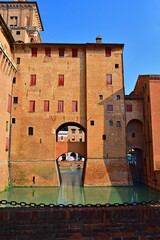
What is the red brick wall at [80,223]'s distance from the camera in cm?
418

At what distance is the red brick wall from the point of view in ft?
13.7

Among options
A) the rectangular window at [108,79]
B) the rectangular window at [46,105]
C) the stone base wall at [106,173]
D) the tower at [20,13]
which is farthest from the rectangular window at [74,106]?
the tower at [20,13]

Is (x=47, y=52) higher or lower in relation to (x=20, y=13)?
lower

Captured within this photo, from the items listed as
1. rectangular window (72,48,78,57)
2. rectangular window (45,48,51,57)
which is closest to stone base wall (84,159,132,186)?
rectangular window (72,48,78,57)

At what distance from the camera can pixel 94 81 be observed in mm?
26203

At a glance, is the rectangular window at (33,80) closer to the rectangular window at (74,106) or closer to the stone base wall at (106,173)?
the rectangular window at (74,106)

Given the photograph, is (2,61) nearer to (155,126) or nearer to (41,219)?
(155,126)

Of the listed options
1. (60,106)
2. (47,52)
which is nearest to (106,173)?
(60,106)

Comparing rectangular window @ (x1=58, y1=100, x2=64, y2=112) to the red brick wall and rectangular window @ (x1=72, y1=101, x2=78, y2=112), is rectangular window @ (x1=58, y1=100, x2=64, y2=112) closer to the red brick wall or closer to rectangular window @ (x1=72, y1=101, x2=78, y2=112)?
rectangular window @ (x1=72, y1=101, x2=78, y2=112)

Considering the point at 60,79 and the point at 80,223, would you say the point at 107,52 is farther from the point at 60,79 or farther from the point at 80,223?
the point at 80,223

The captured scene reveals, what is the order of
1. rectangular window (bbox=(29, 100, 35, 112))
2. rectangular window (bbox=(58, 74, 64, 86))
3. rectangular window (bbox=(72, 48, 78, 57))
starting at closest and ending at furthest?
rectangular window (bbox=(29, 100, 35, 112)), rectangular window (bbox=(58, 74, 64, 86)), rectangular window (bbox=(72, 48, 78, 57))

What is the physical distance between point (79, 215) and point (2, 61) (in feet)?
67.3

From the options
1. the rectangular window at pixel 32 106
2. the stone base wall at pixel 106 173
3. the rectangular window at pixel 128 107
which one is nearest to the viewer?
the stone base wall at pixel 106 173

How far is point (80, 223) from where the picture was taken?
431 cm
